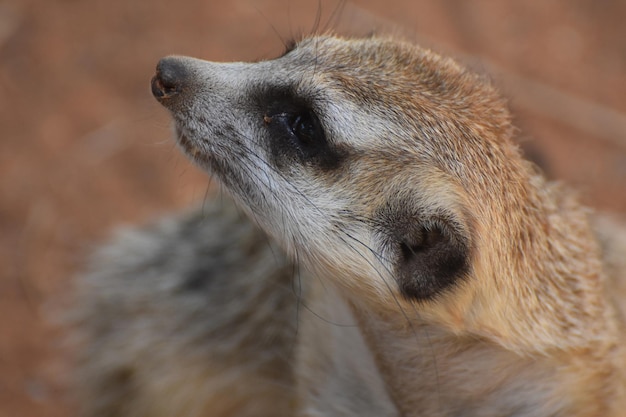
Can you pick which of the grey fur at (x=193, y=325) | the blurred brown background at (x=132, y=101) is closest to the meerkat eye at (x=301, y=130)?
the grey fur at (x=193, y=325)

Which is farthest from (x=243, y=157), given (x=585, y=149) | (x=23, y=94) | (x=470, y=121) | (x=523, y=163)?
(x=585, y=149)

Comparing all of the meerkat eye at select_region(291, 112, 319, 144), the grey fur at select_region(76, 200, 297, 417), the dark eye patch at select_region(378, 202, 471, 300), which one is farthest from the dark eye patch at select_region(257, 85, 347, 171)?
the grey fur at select_region(76, 200, 297, 417)

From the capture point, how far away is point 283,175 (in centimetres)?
183

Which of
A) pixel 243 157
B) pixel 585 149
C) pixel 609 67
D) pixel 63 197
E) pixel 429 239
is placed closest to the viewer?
pixel 429 239

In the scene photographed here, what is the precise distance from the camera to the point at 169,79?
1871mm

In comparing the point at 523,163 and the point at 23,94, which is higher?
the point at 23,94

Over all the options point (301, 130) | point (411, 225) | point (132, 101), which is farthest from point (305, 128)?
point (132, 101)

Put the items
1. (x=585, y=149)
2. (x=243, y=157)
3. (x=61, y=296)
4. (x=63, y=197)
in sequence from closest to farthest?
(x=243, y=157) < (x=61, y=296) < (x=63, y=197) < (x=585, y=149)

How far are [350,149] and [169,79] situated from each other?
41 centimetres

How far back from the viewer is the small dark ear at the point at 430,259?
5.58ft

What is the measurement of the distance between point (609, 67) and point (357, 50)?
2.65m

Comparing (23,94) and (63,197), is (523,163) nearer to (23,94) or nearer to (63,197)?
(63,197)

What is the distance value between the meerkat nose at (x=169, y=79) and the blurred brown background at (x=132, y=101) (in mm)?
1419

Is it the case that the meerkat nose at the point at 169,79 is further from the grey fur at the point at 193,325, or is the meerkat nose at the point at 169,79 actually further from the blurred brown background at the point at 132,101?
the blurred brown background at the point at 132,101
